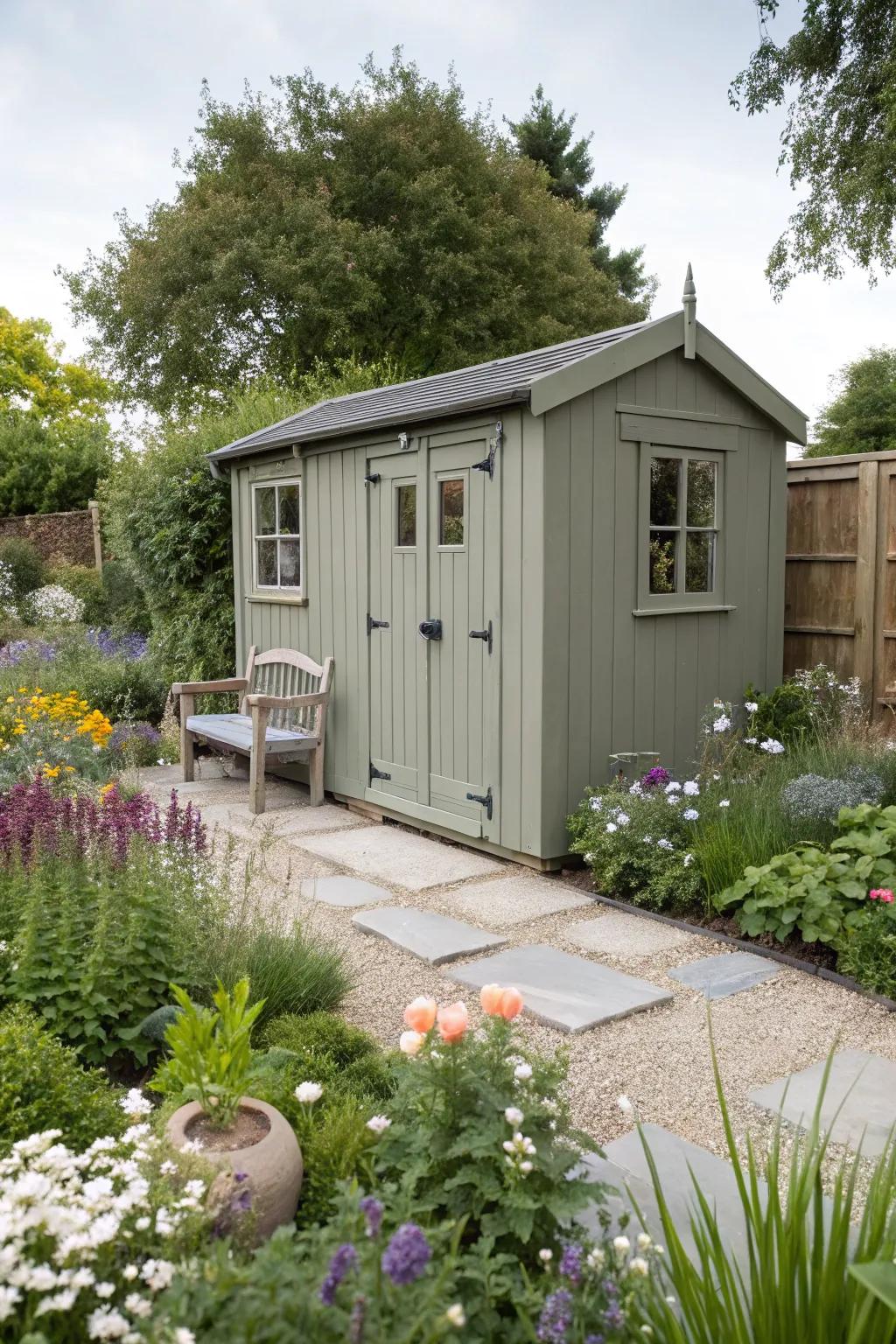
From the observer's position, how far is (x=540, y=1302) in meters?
1.66

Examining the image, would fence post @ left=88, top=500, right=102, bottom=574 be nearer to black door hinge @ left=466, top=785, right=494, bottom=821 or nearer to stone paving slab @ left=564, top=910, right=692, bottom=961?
black door hinge @ left=466, top=785, right=494, bottom=821

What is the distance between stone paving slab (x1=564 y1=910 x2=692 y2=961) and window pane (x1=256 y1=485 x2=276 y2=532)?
471 centimetres

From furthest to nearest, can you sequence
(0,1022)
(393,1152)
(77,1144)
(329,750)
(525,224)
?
(525,224), (329,750), (0,1022), (77,1144), (393,1152)

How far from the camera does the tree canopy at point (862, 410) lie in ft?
90.0

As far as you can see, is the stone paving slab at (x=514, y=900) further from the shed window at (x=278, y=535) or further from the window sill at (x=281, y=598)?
the shed window at (x=278, y=535)

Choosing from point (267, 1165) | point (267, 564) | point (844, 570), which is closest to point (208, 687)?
point (267, 564)

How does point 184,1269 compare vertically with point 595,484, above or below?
below

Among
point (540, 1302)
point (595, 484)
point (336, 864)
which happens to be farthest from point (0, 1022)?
point (595, 484)

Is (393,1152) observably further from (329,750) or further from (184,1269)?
(329,750)

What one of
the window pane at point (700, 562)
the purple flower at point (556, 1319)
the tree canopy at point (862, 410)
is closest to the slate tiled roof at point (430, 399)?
the window pane at point (700, 562)

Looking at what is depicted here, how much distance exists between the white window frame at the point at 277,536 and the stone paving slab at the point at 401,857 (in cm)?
227

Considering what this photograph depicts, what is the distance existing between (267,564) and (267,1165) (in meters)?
6.81

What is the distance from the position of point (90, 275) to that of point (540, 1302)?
24.1m

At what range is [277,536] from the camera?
27.2 ft
